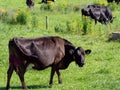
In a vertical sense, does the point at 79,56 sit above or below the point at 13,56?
below

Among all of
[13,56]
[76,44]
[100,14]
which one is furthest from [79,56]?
[100,14]

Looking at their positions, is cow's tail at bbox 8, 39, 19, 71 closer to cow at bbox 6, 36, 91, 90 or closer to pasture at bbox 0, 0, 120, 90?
cow at bbox 6, 36, 91, 90

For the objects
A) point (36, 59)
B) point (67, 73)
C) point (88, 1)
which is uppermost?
point (36, 59)

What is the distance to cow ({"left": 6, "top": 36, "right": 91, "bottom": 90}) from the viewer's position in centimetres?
1134

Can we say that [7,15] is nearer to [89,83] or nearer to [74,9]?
[74,9]

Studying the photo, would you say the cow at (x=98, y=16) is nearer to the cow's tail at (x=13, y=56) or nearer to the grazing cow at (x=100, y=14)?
the grazing cow at (x=100, y=14)

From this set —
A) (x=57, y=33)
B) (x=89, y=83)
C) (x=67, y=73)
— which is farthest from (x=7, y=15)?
(x=89, y=83)

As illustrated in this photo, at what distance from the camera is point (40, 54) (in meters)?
11.6

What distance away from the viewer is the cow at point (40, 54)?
11344 mm

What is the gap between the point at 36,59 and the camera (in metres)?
11.5

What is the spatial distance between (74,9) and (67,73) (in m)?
20.4

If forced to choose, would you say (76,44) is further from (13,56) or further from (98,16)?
(13,56)

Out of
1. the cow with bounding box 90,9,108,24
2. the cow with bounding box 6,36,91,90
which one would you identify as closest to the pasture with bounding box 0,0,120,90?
the cow with bounding box 6,36,91,90

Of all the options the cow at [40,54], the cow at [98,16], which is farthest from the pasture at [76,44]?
the cow at [98,16]
